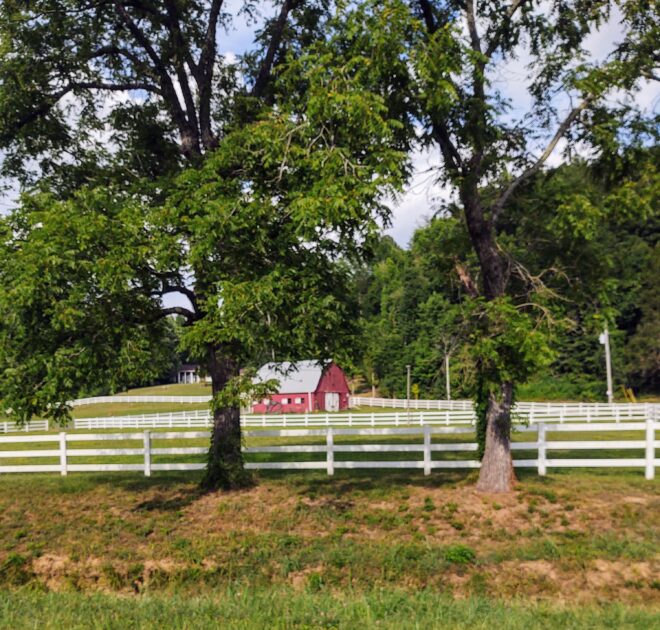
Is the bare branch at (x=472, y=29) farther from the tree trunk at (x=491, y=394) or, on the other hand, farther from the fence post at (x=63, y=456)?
the fence post at (x=63, y=456)

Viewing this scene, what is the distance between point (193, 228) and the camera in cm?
1229

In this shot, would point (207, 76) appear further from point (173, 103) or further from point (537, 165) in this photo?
point (537, 165)

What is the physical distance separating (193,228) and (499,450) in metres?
8.08

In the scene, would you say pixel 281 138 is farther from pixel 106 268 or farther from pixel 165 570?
pixel 165 570

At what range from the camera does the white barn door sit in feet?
187

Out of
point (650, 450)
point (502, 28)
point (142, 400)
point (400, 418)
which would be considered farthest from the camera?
point (142, 400)

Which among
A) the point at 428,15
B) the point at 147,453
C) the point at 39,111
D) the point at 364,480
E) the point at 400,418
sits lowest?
the point at 400,418

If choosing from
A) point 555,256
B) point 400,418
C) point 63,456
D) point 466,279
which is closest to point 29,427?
point 400,418

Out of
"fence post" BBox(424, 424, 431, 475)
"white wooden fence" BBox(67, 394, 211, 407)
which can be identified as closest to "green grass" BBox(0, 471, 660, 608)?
"fence post" BBox(424, 424, 431, 475)

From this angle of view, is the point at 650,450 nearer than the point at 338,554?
No

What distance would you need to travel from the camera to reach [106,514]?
46.8 ft

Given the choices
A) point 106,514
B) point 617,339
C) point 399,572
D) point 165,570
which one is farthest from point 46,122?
point 617,339

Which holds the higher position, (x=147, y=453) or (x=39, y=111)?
(x=39, y=111)

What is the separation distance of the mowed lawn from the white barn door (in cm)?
4051
